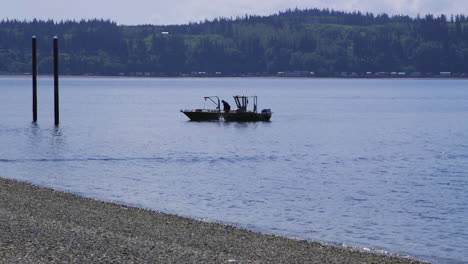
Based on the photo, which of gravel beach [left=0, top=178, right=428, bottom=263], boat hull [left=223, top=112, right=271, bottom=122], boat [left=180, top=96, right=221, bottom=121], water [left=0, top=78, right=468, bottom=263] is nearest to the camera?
gravel beach [left=0, top=178, right=428, bottom=263]

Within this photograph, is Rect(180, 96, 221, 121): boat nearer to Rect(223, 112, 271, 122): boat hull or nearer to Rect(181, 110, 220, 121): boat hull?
Rect(181, 110, 220, 121): boat hull

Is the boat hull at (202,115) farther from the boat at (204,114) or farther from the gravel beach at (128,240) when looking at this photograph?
the gravel beach at (128,240)

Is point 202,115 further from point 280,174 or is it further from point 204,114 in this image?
point 280,174

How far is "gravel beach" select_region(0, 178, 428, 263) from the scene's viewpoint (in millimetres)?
17728

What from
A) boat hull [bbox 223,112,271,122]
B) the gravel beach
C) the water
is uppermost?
the gravel beach

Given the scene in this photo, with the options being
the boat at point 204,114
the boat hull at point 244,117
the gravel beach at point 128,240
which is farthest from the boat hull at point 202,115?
the gravel beach at point 128,240

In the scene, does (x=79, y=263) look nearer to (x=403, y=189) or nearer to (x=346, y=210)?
(x=346, y=210)

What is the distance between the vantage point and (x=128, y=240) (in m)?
19.9

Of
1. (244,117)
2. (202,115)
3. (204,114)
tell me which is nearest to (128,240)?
(244,117)

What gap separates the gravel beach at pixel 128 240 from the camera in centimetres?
1773

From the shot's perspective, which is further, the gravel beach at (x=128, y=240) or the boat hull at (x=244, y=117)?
the boat hull at (x=244, y=117)

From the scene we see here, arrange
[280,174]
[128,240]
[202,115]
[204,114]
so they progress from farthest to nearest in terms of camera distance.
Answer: [202,115] < [204,114] < [280,174] < [128,240]

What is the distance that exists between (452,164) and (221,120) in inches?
1771

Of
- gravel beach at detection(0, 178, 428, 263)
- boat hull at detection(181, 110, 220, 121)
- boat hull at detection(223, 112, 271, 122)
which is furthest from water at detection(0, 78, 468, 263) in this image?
gravel beach at detection(0, 178, 428, 263)
